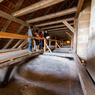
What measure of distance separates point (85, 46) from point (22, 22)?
11.8 ft

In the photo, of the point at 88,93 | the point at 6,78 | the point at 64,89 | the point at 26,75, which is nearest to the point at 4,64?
the point at 6,78

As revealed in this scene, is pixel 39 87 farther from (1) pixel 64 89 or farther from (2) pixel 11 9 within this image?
(2) pixel 11 9

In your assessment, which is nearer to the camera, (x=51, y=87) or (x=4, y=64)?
(x=51, y=87)

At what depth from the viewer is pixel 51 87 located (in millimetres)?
1189

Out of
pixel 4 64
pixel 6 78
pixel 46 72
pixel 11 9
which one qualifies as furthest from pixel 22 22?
pixel 46 72

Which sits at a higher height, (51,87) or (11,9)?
(11,9)

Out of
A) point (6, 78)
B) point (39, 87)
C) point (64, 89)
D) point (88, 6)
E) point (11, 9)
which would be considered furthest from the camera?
point (11, 9)

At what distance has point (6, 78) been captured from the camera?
1711 millimetres

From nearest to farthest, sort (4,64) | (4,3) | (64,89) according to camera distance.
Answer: (64,89) < (4,64) < (4,3)

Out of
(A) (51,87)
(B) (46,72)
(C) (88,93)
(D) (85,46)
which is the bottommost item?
(A) (51,87)

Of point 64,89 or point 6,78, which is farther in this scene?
point 6,78

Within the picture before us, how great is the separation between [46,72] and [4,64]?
4.40ft

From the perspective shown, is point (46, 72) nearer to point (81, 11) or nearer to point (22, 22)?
point (81, 11)

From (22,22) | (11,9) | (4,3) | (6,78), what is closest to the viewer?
(6,78)
